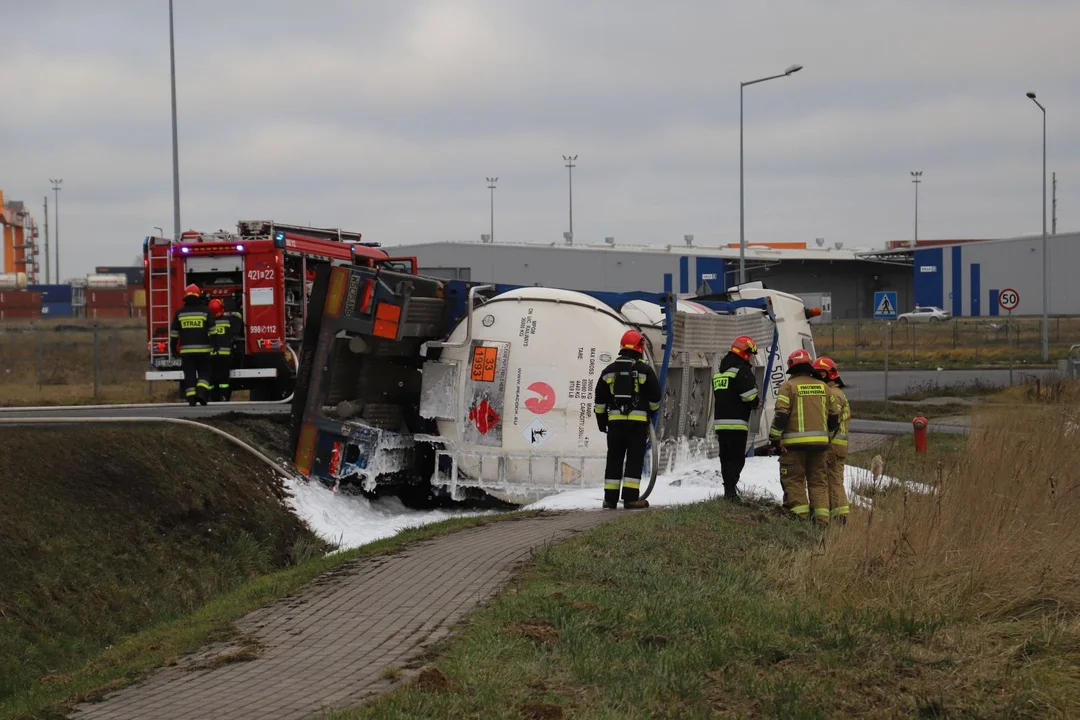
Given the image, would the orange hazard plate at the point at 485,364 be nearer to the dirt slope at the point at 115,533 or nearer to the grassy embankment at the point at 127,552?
the grassy embankment at the point at 127,552

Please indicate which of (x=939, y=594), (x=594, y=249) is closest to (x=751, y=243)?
(x=594, y=249)

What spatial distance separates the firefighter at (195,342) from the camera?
679 inches

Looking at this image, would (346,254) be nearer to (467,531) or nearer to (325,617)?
(467,531)

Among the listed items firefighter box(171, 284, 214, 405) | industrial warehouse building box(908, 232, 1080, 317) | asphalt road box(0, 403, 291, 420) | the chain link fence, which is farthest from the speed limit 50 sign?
industrial warehouse building box(908, 232, 1080, 317)

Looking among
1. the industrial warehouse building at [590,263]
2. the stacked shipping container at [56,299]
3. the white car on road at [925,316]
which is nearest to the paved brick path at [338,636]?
the industrial warehouse building at [590,263]

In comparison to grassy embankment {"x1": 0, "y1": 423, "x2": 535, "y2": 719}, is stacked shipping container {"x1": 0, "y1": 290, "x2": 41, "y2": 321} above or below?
above

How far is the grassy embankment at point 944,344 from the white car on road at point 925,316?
4.10 meters

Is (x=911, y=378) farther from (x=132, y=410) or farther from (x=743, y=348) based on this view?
(x=743, y=348)

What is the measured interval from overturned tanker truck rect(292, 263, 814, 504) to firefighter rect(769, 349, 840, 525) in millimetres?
1751

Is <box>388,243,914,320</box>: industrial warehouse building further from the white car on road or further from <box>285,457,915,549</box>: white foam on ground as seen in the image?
<box>285,457,915,549</box>: white foam on ground

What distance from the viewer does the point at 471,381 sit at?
549 inches

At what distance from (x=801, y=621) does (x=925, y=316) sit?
Answer: 64779 mm

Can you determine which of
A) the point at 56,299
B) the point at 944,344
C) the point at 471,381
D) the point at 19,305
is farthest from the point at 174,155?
the point at 56,299

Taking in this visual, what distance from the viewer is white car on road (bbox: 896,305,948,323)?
6611 centimetres
